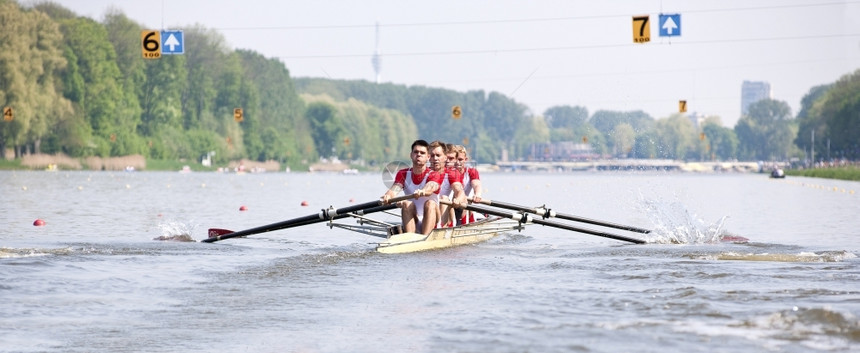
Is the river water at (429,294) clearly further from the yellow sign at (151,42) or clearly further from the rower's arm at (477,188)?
the yellow sign at (151,42)

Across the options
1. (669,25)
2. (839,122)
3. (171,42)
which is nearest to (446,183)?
(669,25)

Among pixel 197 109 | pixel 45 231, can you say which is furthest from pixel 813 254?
pixel 197 109

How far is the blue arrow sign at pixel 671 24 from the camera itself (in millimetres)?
36812

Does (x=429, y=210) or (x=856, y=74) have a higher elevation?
(x=856, y=74)

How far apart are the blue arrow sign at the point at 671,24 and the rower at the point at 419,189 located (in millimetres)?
18923

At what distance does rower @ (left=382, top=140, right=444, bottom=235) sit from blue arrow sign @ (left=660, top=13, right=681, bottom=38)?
62.1ft

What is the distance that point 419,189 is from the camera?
1911 cm

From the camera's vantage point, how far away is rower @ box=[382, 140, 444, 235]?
751 inches

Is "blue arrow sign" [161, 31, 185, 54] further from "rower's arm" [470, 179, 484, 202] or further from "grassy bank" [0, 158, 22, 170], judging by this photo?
"grassy bank" [0, 158, 22, 170]

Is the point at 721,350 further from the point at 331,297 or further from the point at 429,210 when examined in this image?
the point at 429,210

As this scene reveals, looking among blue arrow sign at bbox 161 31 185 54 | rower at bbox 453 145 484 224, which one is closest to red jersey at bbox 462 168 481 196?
rower at bbox 453 145 484 224

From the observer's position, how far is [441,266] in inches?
650

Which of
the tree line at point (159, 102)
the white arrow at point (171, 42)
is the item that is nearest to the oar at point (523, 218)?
the white arrow at point (171, 42)

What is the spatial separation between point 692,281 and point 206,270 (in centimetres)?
622
